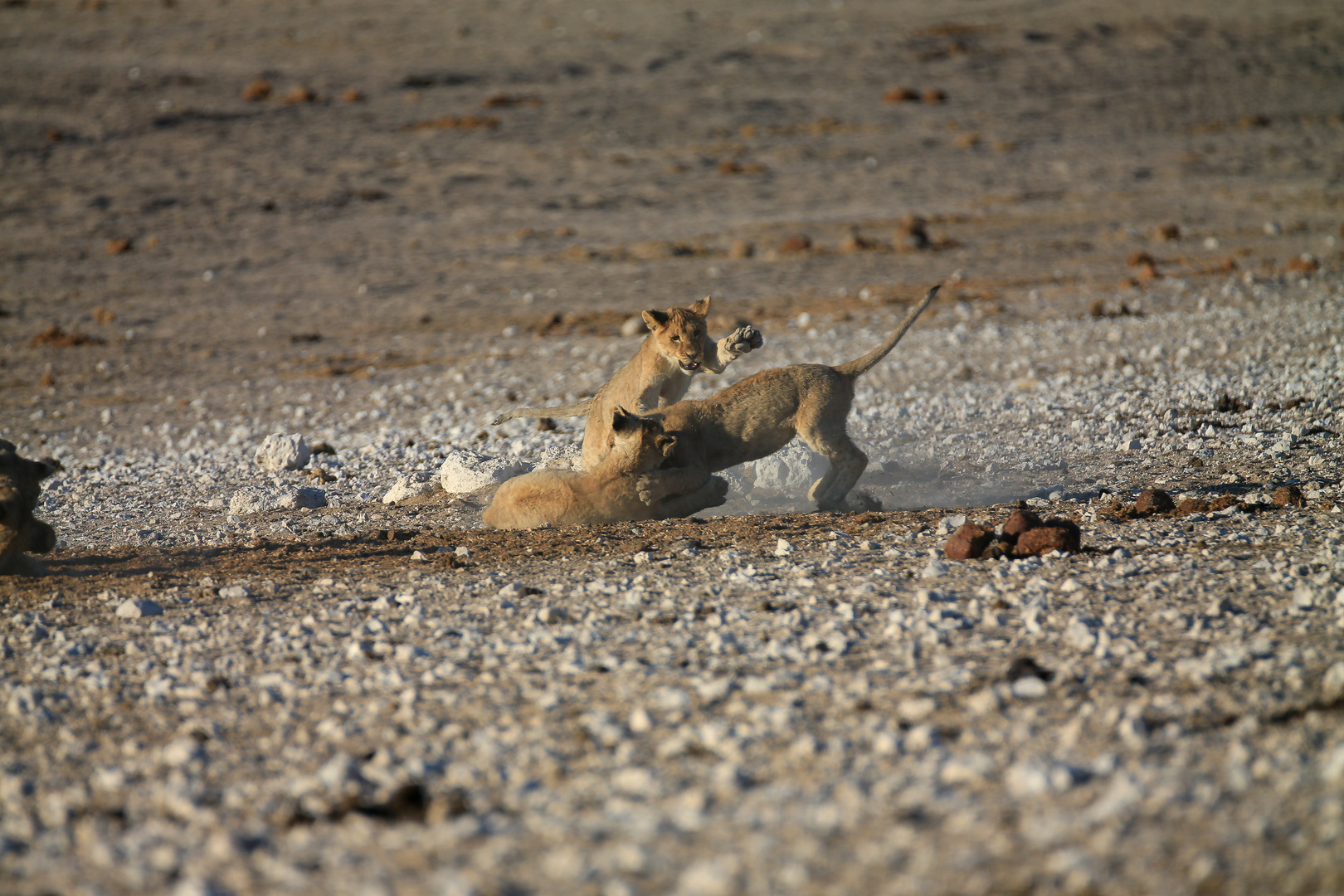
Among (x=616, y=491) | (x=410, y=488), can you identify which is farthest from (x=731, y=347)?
(x=410, y=488)

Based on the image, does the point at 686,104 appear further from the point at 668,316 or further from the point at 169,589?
the point at 169,589

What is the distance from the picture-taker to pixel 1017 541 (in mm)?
5906

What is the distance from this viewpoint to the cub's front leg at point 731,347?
25.9 ft

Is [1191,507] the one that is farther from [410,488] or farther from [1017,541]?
[410,488]

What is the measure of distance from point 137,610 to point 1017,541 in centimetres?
438

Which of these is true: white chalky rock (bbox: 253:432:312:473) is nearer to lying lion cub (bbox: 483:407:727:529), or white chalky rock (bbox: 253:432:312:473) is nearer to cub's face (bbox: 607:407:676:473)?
lying lion cub (bbox: 483:407:727:529)

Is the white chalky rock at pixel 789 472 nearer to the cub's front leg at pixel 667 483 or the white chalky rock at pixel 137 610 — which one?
the cub's front leg at pixel 667 483

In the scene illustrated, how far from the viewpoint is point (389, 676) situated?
4590mm

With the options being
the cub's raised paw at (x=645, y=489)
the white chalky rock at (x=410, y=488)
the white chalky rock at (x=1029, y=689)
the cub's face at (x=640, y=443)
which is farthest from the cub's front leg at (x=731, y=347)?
the white chalky rock at (x=1029, y=689)

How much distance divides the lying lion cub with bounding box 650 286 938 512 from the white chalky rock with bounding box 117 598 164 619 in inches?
119

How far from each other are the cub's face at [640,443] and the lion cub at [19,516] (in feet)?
10.4

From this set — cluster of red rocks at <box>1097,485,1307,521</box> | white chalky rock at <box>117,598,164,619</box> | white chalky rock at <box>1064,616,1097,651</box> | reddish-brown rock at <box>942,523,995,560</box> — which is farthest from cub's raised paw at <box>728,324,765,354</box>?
white chalky rock at <box>117,598,164,619</box>

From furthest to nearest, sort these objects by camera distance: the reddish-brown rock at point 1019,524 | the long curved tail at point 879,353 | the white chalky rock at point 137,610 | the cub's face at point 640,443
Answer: the long curved tail at point 879,353, the cub's face at point 640,443, the reddish-brown rock at point 1019,524, the white chalky rock at point 137,610

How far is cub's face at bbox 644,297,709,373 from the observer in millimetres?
8141
